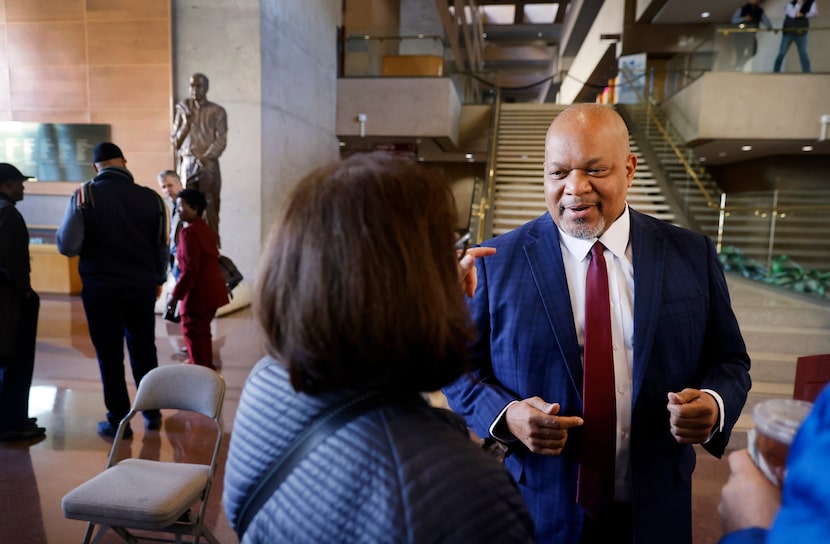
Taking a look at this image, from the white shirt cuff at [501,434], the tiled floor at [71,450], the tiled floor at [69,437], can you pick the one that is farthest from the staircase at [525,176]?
the white shirt cuff at [501,434]

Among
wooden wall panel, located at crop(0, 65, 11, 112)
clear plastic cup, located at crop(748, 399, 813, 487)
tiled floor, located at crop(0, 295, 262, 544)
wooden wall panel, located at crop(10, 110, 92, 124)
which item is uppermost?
wooden wall panel, located at crop(0, 65, 11, 112)

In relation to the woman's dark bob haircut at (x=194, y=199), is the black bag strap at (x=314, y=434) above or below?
below

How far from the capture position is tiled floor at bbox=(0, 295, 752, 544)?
2516 mm

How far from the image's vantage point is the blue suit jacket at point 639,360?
49.4 inches

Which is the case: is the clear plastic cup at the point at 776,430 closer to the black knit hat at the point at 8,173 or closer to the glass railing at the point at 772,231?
the black knit hat at the point at 8,173

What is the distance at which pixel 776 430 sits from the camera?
61 cm

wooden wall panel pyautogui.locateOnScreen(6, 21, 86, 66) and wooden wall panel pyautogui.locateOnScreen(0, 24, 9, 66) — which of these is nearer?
wooden wall panel pyautogui.locateOnScreen(6, 21, 86, 66)

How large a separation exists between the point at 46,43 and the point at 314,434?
1053cm

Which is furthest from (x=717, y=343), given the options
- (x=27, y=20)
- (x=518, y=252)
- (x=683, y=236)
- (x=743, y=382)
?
(x=27, y=20)

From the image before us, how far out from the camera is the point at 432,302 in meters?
0.67

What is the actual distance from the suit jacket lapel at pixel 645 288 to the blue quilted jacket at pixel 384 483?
69 centimetres

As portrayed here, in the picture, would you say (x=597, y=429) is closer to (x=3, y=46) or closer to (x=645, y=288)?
(x=645, y=288)

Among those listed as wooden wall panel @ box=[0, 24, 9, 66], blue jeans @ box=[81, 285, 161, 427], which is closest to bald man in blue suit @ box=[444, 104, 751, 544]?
blue jeans @ box=[81, 285, 161, 427]

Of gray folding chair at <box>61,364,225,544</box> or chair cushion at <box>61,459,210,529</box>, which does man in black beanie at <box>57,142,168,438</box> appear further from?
chair cushion at <box>61,459,210,529</box>
